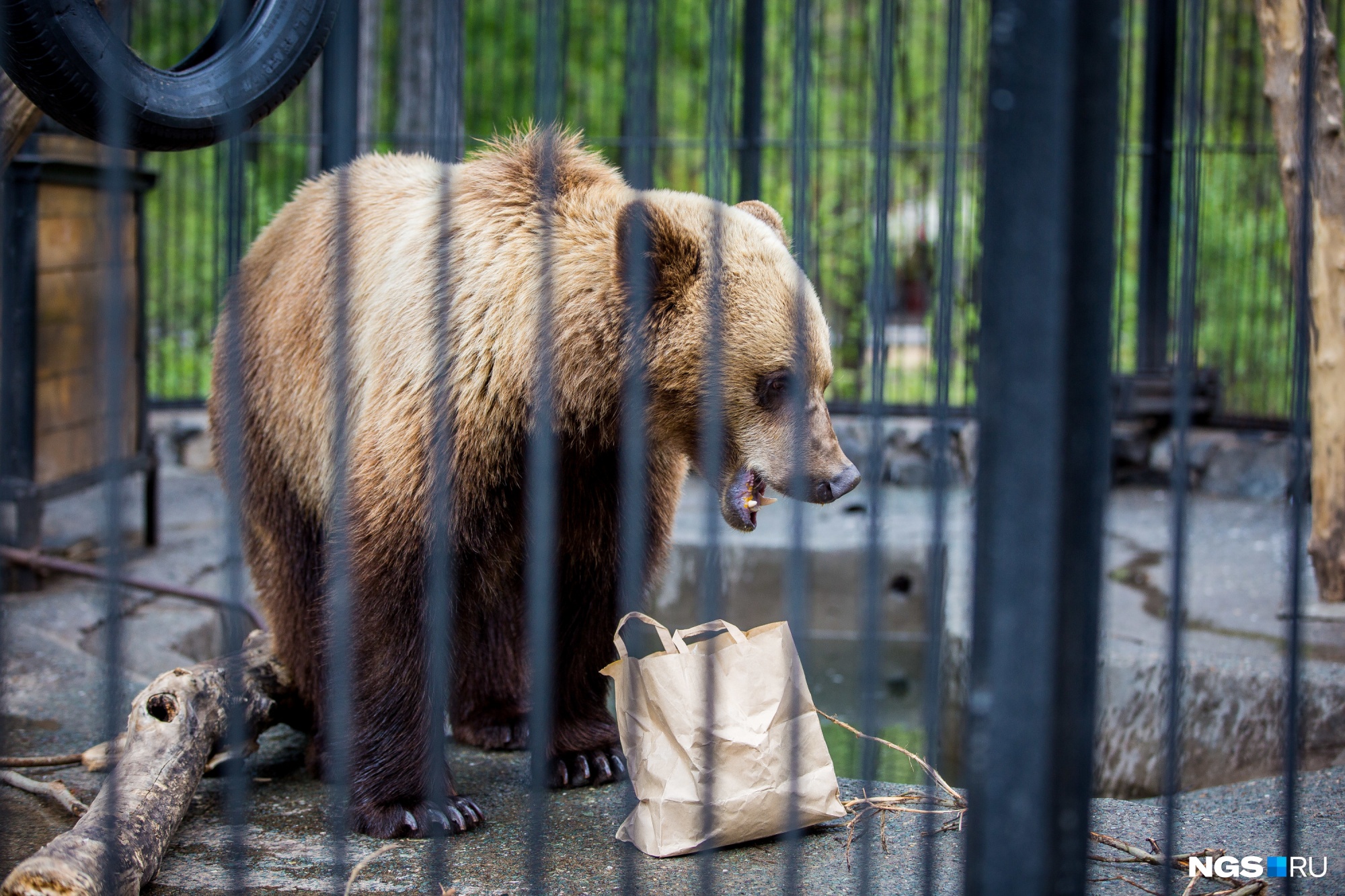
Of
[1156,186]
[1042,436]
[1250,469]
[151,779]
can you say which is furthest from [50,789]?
[1156,186]

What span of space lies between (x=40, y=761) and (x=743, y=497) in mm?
1882

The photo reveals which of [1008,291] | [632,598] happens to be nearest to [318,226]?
[632,598]

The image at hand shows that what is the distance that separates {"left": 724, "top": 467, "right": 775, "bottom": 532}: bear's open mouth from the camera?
9.37 ft

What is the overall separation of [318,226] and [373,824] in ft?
4.89

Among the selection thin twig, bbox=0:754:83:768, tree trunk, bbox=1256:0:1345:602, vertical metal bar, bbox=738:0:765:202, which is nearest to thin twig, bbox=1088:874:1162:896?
thin twig, bbox=0:754:83:768

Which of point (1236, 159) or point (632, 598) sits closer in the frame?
point (632, 598)

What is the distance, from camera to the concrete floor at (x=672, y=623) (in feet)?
8.54

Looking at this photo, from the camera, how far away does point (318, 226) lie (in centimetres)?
318

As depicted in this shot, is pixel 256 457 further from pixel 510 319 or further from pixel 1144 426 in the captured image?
pixel 1144 426

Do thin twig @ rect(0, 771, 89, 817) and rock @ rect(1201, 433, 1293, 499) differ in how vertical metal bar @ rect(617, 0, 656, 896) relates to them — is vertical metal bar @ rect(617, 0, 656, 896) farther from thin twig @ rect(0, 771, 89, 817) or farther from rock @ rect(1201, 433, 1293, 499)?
rock @ rect(1201, 433, 1293, 499)

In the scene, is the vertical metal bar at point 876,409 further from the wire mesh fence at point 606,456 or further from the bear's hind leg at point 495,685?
the bear's hind leg at point 495,685

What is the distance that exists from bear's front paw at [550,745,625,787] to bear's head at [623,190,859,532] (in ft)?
2.66

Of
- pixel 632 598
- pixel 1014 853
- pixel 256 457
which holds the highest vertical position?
pixel 256 457

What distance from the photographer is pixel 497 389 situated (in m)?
2.72
